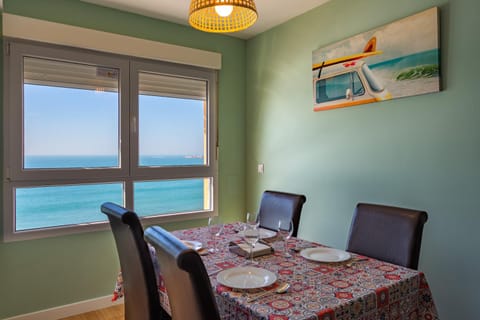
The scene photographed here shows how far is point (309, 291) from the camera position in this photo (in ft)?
4.17

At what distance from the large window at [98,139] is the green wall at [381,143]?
0.71 m

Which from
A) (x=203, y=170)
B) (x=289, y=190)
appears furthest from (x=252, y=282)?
(x=203, y=170)

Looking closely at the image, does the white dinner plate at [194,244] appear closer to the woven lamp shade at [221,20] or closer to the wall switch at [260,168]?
the woven lamp shade at [221,20]

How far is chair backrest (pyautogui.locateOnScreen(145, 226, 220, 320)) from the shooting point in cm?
101

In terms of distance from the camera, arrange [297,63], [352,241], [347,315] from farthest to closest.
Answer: [297,63] → [352,241] → [347,315]

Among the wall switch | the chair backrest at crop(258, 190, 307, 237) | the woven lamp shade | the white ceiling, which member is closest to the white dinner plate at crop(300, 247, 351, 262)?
the chair backrest at crop(258, 190, 307, 237)

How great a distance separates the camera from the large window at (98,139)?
2.49 meters

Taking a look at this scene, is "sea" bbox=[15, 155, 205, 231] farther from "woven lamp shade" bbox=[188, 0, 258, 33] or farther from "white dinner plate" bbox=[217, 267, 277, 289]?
"white dinner plate" bbox=[217, 267, 277, 289]

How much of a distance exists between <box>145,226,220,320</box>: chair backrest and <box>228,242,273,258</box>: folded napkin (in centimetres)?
55

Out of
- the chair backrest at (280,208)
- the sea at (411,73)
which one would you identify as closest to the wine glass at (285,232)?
the chair backrest at (280,208)

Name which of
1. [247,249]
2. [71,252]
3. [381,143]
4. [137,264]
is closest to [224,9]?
[247,249]

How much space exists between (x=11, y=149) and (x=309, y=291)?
7.62 ft

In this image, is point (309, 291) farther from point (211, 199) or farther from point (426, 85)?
point (211, 199)

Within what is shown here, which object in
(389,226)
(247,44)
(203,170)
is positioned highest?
(247,44)
